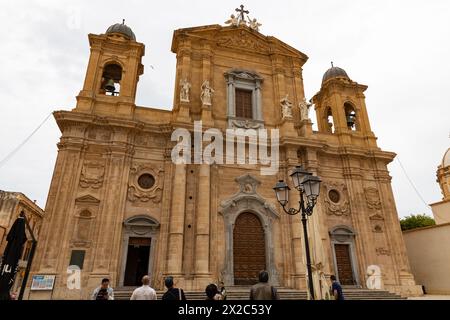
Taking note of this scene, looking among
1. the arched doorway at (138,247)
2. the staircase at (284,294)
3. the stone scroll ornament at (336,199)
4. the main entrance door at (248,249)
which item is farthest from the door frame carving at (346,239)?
the arched doorway at (138,247)

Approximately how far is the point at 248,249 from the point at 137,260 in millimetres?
5380

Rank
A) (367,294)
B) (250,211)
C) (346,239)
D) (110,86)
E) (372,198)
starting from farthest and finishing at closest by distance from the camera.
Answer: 1. (372,198)
2. (110,86)
3. (346,239)
4. (250,211)
5. (367,294)

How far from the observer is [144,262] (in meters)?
13.9

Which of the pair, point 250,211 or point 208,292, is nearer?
point 208,292

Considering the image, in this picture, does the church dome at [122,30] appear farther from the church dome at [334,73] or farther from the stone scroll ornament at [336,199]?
the stone scroll ornament at [336,199]

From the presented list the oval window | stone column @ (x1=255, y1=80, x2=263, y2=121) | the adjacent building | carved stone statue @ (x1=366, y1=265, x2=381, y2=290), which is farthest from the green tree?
the oval window

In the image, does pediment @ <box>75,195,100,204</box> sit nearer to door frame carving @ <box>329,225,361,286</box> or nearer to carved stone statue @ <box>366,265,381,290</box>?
door frame carving @ <box>329,225,361,286</box>

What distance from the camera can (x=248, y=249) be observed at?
1501 cm

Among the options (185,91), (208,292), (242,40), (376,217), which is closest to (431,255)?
(376,217)

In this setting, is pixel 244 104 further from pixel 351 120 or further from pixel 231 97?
pixel 351 120

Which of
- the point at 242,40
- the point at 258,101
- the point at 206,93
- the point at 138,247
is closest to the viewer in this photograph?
the point at 138,247

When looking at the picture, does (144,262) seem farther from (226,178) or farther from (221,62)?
(221,62)
